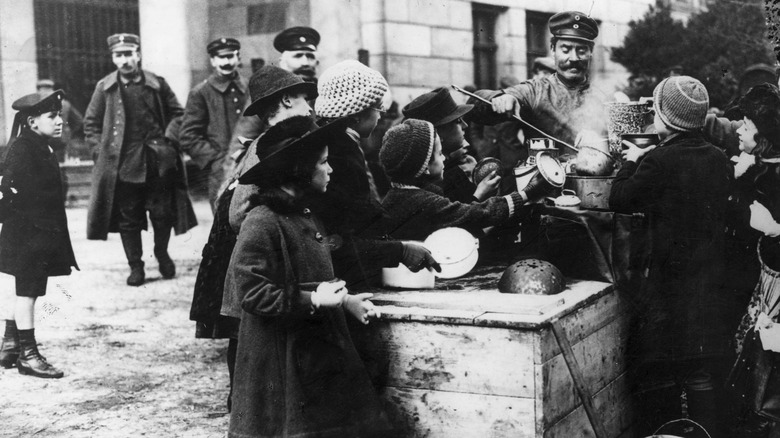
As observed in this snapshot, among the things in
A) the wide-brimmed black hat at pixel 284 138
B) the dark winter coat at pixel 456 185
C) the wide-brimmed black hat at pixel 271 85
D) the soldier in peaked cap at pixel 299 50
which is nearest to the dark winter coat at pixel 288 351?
the wide-brimmed black hat at pixel 284 138

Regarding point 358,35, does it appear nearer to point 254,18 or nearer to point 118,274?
point 254,18

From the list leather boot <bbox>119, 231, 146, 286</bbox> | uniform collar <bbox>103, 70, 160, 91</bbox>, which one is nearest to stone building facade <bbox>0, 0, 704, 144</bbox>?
uniform collar <bbox>103, 70, 160, 91</bbox>

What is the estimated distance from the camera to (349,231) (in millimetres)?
3674

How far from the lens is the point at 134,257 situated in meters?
7.86

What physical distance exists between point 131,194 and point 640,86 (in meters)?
6.49

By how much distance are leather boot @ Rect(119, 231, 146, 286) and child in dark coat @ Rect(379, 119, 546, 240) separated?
14.4 feet

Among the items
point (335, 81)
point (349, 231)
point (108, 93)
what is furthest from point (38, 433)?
point (108, 93)

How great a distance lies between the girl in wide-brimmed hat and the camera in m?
3.10

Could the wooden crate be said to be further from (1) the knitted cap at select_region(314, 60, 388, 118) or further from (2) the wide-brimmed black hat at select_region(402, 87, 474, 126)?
(2) the wide-brimmed black hat at select_region(402, 87, 474, 126)

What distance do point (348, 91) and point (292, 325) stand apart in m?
1.31

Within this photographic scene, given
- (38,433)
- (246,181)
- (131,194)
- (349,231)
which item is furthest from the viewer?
(131,194)

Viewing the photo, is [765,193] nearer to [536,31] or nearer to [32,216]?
[32,216]

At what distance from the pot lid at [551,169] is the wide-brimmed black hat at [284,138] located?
45.0 inches

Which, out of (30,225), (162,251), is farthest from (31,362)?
(162,251)
